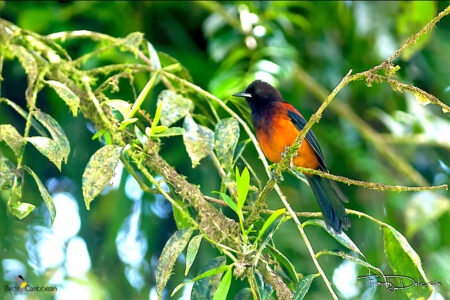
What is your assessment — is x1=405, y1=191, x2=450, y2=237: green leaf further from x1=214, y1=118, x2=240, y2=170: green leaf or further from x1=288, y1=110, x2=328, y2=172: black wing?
x1=214, y1=118, x2=240, y2=170: green leaf

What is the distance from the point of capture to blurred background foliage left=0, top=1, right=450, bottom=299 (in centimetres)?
341

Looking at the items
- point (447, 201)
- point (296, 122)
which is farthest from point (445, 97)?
point (296, 122)

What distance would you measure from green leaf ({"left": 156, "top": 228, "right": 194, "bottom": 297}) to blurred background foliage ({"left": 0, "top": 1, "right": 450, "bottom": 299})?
1.22m

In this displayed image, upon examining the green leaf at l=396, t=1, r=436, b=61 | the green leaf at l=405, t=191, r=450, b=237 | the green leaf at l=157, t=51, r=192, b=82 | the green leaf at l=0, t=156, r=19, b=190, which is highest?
the green leaf at l=396, t=1, r=436, b=61

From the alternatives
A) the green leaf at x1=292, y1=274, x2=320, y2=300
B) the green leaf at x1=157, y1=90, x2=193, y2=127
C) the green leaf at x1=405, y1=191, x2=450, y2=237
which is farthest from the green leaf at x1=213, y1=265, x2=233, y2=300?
the green leaf at x1=405, y1=191, x2=450, y2=237

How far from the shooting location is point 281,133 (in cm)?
306

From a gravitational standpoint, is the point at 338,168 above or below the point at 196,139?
above

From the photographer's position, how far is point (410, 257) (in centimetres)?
204

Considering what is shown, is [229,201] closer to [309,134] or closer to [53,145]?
[53,145]

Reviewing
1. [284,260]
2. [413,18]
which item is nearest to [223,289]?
[284,260]

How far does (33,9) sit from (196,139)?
1.97 m

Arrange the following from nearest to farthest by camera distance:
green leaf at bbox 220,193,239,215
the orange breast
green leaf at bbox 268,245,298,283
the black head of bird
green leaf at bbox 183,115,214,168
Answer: green leaf at bbox 220,193,239,215, green leaf at bbox 268,245,298,283, green leaf at bbox 183,115,214,168, the orange breast, the black head of bird

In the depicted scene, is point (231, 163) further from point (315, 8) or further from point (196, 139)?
point (315, 8)

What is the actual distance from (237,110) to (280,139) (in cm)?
41
